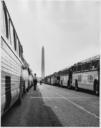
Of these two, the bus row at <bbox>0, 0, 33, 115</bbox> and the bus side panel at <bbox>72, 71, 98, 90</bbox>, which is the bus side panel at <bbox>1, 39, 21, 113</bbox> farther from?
the bus side panel at <bbox>72, 71, 98, 90</bbox>

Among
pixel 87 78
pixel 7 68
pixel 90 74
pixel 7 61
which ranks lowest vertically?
pixel 87 78

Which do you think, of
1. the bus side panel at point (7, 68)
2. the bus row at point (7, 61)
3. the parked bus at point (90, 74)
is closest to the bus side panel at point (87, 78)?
the parked bus at point (90, 74)

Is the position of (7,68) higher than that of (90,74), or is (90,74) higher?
(7,68)

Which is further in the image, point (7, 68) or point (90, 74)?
point (90, 74)

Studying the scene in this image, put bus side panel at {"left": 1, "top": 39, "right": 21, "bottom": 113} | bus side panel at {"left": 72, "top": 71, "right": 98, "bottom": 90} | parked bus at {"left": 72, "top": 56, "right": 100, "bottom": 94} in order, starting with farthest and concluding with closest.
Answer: bus side panel at {"left": 72, "top": 71, "right": 98, "bottom": 90} < parked bus at {"left": 72, "top": 56, "right": 100, "bottom": 94} < bus side panel at {"left": 1, "top": 39, "right": 21, "bottom": 113}

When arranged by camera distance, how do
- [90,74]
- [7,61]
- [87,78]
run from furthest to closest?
[87,78] < [90,74] < [7,61]

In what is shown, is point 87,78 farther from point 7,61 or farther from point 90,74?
A: point 7,61

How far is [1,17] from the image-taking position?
279 inches

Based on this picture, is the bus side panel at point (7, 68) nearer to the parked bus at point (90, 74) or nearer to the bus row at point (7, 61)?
the bus row at point (7, 61)

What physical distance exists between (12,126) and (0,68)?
186cm

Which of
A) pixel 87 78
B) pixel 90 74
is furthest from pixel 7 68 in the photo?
pixel 87 78

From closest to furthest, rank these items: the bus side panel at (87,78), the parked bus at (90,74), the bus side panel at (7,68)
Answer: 1. the bus side panel at (7,68)
2. the parked bus at (90,74)
3. the bus side panel at (87,78)

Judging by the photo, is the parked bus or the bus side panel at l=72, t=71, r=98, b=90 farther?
the bus side panel at l=72, t=71, r=98, b=90

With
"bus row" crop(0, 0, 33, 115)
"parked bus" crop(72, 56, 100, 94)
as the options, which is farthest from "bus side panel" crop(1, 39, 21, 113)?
"parked bus" crop(72, 56, 100, 94)
